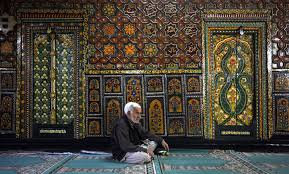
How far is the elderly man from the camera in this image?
420 centimetres

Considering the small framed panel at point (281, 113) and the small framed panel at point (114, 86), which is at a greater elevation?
the small framed panel at point (114, 86)

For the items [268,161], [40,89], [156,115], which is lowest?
[268,161]

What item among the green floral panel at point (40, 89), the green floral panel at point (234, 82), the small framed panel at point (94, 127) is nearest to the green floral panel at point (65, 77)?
the green floral panel at point (40, 89)

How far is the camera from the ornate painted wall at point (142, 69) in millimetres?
5906

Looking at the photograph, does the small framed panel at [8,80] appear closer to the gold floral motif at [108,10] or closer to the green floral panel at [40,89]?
the green floral panel at [40,89]

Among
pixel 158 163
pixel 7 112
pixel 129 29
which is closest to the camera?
pixel 158 163

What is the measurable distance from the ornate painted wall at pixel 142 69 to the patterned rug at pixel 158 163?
2.62 feet

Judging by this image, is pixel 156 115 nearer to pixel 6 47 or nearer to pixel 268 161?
pixel 268 161

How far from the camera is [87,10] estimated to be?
19.5 ft

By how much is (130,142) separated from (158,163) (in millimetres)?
465

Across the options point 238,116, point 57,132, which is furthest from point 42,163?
point 238,116

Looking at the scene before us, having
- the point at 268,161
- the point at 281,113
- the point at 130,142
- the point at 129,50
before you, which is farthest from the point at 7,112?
the point at 281,113

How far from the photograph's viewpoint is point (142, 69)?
5.95 metres

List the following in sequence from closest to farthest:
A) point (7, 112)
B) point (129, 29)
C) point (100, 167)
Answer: point (100, 167) → point (7, 112) → point (129, 29)
